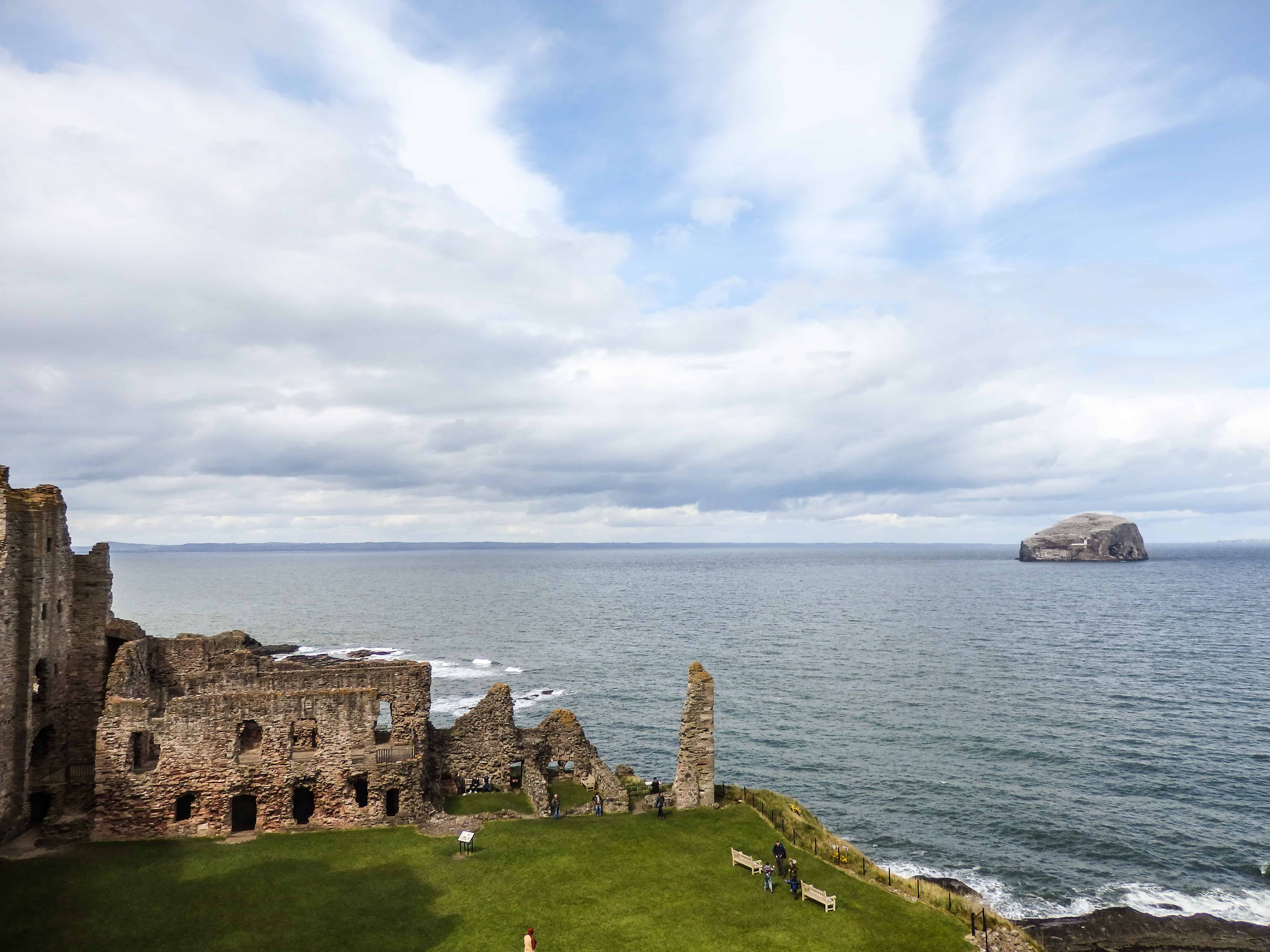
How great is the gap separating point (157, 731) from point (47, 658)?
5.83m

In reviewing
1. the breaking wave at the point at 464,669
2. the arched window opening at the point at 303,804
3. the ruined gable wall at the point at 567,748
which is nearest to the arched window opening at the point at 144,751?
the arched window opening at the point at 303,804

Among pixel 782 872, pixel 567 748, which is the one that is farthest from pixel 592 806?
pixel 782 872

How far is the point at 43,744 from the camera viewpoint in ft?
97.5

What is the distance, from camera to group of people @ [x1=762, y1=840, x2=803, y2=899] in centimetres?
2586

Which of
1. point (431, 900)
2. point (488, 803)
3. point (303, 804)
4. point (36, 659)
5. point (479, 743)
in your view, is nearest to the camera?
point (431, 900)

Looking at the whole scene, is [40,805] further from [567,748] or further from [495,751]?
[567,748]

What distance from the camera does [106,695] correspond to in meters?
28.6

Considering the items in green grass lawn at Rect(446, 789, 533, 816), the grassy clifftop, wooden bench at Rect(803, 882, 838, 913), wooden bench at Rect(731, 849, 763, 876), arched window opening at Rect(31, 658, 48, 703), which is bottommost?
the grassy clifftop

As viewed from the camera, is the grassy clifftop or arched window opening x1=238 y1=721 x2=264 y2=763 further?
arched window opening x1=238 y1=721 x2=264 y2=763

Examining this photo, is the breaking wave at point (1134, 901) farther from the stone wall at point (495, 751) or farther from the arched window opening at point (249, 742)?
the arched window opening at point (249, 742)

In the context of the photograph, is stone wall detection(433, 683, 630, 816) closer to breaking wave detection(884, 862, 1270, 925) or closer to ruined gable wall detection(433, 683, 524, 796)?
ruined gable wall detection(433, 683, 524, 796)

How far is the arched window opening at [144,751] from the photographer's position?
2750cm

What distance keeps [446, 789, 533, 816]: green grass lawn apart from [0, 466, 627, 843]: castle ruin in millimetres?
885

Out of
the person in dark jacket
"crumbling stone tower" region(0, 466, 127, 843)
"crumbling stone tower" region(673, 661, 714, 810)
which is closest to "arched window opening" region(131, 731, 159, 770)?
"crumbling stone tower" region(0, 466, 127, 843)
